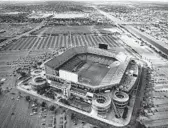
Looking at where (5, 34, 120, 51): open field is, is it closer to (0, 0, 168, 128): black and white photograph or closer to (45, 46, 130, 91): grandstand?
(0, 0, 168, 128): black and white photograph

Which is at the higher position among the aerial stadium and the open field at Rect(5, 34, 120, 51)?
the open field at Rect(5, 34, 120, 51)

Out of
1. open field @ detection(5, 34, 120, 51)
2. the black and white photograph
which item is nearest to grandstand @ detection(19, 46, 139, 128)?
the black and white photograph

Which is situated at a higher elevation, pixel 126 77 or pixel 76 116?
pixel 126 77

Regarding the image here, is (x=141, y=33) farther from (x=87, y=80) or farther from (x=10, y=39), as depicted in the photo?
(x=10, y=39)

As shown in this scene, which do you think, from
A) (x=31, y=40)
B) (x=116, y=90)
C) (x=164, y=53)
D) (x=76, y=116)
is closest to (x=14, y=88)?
(x=76, y=116)

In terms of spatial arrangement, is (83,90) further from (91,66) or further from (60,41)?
(60,41)

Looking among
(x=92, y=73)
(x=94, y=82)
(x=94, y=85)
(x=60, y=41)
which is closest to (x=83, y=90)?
(x=94, y=85)

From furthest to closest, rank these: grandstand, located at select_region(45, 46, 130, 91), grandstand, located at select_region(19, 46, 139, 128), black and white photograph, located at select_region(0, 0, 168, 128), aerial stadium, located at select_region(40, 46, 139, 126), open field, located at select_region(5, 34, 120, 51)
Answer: open field, located at select_region(5, 34, 120, 51) → grandstand, located at select_region(45, 46, 130, 91) → aerial stadium, located at select_region(40, 46, 139, 126) → grandstand, located at select_region(19, 46, 139, 128) → black and white photograph, located at select_region(0, 0, 168, 128)

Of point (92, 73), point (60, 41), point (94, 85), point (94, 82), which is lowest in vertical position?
point (94, 85)
